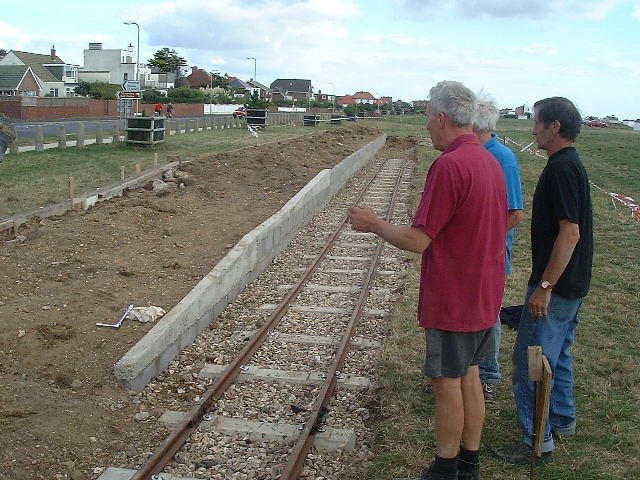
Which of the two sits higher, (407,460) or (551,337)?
(551,337)

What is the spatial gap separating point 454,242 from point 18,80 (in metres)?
76.4

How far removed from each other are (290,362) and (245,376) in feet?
1.91

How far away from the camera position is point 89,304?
7383 mm

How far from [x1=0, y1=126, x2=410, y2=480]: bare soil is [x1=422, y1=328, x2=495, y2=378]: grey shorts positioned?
2.34m

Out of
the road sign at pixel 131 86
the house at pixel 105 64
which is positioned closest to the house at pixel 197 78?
the house at pixel 105 64

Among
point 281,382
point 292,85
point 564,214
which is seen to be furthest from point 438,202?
point 292,85

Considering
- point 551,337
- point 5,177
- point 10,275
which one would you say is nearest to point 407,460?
point 551,337

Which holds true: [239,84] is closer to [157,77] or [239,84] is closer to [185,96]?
[157,77]

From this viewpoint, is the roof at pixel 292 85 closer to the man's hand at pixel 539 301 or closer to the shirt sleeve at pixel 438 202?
the man's hand at pixel 539 301

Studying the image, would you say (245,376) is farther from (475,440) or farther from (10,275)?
(10,275)

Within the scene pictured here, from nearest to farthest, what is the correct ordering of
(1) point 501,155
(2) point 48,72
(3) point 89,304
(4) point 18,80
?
(1) point 501,155 < (3) point 89,304 < (4) point 18,80 < (2) point 48,72

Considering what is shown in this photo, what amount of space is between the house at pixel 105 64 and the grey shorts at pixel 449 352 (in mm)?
102753

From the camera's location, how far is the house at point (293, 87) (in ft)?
513

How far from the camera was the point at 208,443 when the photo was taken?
204 inches
